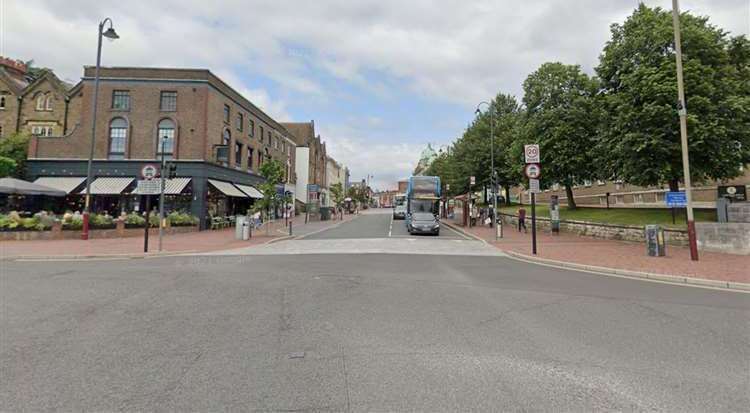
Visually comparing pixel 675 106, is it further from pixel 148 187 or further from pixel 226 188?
pixel 226 188

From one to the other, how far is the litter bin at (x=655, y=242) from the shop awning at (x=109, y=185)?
31.4 m

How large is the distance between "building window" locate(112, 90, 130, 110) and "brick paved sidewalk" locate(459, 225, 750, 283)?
2901cm

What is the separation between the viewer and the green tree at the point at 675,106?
16016 mm

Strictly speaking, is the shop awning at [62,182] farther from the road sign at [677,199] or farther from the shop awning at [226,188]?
the road sign at [677,199]

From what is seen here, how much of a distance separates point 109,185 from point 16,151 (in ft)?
28.4

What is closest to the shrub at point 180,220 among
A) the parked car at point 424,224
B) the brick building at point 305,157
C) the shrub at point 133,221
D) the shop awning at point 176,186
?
the shrub at point 133,221

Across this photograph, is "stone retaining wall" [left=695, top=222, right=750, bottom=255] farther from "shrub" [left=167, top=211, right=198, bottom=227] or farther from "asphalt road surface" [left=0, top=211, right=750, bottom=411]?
"shrub" [left=167, top=211, right=198, bottom=227]

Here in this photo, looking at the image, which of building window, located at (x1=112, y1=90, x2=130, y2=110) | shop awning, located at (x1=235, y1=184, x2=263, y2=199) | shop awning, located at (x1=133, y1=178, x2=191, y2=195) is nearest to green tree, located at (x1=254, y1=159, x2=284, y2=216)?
shop awning, located at (x1=133, y1=178, x2=191, y2=195)

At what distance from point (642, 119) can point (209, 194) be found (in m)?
28.5

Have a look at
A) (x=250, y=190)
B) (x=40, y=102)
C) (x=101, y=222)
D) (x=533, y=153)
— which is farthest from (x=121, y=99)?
(x=533, y=153)

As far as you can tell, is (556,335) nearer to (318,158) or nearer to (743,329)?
(743,329)

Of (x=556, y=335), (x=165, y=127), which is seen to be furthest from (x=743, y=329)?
(x=165, y=127)

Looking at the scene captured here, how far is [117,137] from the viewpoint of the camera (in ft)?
93.6

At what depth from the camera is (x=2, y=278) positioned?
29.9 ft
